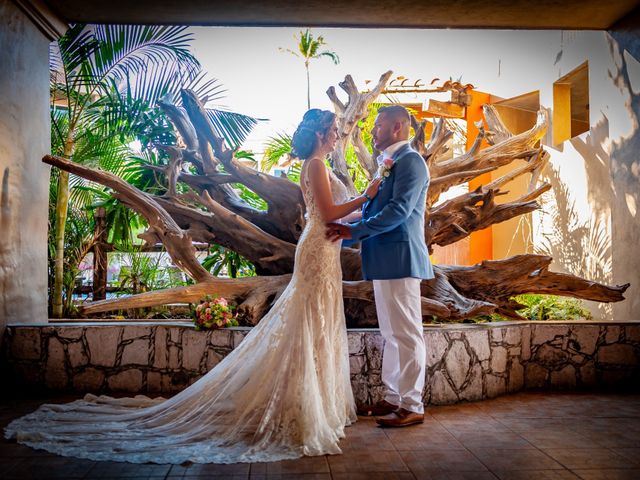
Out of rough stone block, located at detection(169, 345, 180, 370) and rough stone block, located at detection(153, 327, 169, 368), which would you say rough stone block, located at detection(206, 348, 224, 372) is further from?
rough stone block, located at detection(153, 327, 169, 368)

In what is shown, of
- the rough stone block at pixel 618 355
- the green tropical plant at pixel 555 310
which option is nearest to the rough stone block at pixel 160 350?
the rough stone block at pixel 618 355

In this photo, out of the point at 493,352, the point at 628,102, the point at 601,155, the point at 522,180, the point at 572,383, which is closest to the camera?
the point at 493,352

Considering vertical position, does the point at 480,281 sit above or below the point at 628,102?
below

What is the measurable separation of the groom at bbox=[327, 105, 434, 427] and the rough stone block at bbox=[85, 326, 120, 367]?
2.30 metres

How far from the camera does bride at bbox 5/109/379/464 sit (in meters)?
3.54

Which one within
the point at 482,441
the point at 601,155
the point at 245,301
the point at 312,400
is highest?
the point at 601,155

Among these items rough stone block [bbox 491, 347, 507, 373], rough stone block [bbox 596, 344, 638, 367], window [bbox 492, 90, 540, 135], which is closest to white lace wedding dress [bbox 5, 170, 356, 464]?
rough stone block [bbox 491, 347, 507, 373]

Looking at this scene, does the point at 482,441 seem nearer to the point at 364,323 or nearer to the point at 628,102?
the point at 364,323

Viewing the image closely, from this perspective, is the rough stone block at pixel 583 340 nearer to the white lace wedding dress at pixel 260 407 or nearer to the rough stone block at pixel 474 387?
the rough stone block at pixel 474 387

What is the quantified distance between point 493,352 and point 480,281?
921 millimetres

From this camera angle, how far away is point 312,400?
3756 millimetres

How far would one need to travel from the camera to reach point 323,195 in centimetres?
419

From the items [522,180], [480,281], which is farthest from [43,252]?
[522,180]

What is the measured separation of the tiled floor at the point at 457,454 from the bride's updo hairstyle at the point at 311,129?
193 cm
